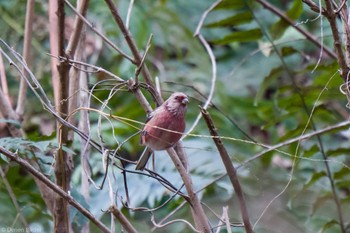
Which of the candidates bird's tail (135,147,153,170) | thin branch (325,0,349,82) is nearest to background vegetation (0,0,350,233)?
thin branch (325,0,349,82)

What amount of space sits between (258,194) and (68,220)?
4.18 ft

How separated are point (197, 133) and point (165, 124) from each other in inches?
53.2

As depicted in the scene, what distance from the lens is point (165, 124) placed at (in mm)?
1992

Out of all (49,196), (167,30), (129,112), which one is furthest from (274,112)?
(167,30)

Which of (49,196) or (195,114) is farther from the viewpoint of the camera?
(195,114)

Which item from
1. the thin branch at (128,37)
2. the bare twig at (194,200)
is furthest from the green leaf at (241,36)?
the bare twig at (194,200)

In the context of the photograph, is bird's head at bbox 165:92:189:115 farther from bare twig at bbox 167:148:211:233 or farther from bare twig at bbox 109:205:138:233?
bare twig at bbox 109:205:138:233

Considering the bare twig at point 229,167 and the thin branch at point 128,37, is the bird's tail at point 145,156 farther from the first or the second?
the bare twig at point 229,167

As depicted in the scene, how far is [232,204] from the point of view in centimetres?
302

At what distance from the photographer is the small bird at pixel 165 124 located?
1934mm

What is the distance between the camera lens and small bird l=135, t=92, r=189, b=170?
76.1 inches

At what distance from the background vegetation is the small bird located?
0.05 meters

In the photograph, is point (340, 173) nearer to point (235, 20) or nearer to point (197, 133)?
point (235, 20)

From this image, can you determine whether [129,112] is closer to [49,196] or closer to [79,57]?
[79,57]
